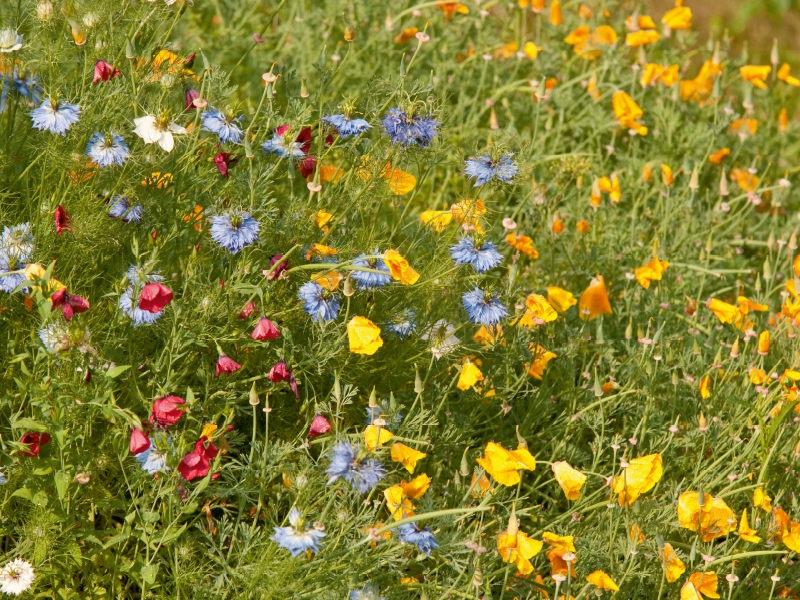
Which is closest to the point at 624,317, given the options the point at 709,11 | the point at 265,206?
the point at 265,206

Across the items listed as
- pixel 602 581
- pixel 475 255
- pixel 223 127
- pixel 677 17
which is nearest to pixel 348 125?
pixel 223 127

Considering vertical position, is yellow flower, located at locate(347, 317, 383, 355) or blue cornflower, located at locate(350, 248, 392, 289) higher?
blue cornflower, located at locate(350, 248, 392, 289)

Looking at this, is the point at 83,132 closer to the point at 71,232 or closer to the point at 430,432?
the point at 71,232

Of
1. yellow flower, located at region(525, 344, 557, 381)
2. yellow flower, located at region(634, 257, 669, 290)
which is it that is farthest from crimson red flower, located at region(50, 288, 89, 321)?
yellow flower, located at region(634, 257, 669, 290)

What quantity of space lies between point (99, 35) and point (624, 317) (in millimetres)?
1800

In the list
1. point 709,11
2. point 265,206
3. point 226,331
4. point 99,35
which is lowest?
point 709,11

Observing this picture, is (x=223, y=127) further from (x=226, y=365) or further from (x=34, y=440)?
(x=34, y=440)

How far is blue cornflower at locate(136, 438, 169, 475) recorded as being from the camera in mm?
1924

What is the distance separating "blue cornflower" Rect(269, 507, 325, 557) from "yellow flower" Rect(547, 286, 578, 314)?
3.99 ft

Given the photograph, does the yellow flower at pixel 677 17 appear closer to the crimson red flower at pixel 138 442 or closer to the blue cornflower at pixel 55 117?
the blue cornflower at pixel 55 117

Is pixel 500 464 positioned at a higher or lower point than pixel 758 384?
higher

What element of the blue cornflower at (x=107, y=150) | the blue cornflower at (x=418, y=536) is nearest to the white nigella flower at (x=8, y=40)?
the blue cornflower at (x=107, y=150)

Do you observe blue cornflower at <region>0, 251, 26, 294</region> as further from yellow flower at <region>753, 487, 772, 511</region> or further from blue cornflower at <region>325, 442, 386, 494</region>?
yellow flower at <region>753, 487, 772, 511</region>

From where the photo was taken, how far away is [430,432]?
2336 mm
